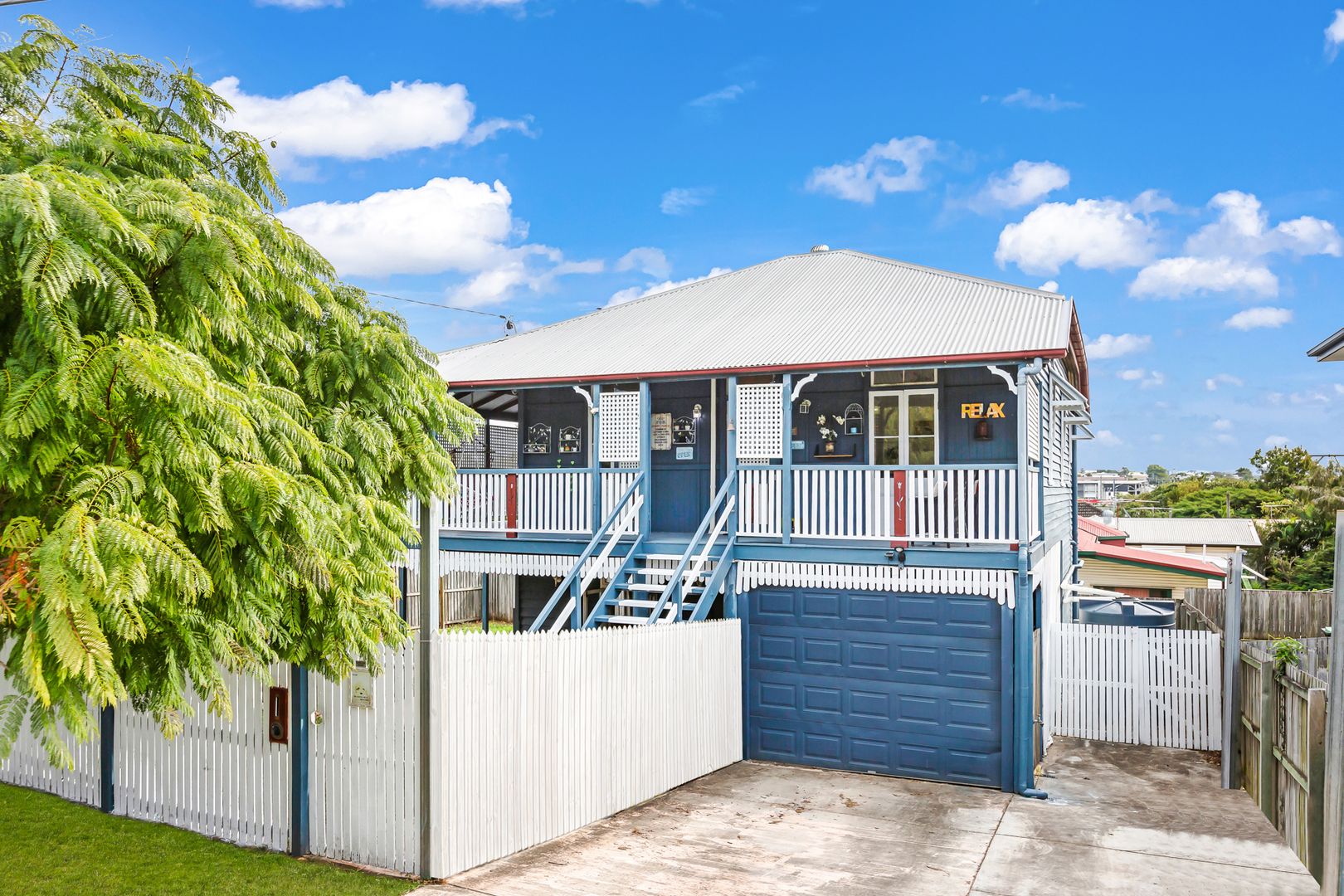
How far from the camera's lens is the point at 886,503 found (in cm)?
1227

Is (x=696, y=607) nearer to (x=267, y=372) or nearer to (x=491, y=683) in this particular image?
(x=491, y=683)

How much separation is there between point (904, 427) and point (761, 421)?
2.56 m

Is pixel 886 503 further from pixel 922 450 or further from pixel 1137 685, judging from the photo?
pixel 1137 685

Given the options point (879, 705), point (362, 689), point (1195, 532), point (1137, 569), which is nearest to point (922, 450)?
point (879, 705)

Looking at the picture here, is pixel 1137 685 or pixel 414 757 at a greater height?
pixel 414 757

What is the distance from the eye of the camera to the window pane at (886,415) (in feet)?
47.3

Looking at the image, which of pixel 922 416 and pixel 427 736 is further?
pixel 922 416

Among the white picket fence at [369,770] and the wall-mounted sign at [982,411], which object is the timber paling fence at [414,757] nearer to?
the white picket fence at [369,770]

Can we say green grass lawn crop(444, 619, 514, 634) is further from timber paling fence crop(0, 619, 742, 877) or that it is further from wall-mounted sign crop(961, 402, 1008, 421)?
wall-mounted sign crop(961, 402, 1008, 421)

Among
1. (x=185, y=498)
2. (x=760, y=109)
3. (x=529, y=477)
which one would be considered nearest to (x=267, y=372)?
(x=185, y=498)

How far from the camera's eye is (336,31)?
2347 cm

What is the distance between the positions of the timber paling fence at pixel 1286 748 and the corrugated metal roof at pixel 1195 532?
116 feet

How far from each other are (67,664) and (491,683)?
4541 mm

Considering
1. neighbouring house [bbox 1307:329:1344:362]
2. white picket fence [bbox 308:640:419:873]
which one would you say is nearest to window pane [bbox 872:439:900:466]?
neighbouring house [bbox 1307:329:1344:362]
